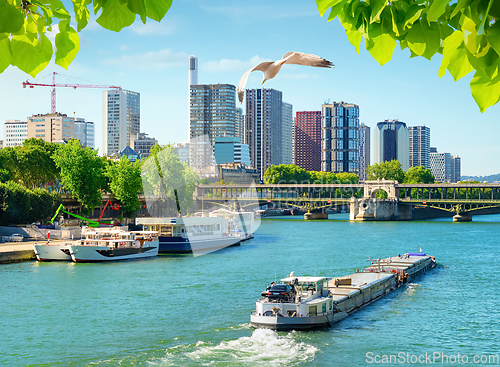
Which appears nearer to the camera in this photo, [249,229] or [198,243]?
[198,243]

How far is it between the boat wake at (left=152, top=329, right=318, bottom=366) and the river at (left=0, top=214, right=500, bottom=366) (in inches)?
1.4

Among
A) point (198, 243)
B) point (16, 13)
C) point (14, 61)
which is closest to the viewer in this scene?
point (16, 13)

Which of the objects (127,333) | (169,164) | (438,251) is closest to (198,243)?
(169,164)

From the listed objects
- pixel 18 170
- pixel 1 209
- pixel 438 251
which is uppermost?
pixel 18 170

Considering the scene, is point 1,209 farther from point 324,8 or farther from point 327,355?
point 324,8

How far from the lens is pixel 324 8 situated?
8.52 feet

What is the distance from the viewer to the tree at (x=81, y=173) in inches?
2120

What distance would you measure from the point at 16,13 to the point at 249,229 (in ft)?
194

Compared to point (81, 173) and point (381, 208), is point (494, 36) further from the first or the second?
point (381, 208)

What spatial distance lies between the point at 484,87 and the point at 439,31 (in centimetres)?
45

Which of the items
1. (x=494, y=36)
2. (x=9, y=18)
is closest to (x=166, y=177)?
(x=9, y=18)

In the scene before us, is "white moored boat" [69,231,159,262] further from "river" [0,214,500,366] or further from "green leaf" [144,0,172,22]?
"green leaf" [144,0,172,22]

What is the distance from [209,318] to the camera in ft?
68.2

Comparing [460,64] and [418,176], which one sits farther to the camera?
[418,176]
